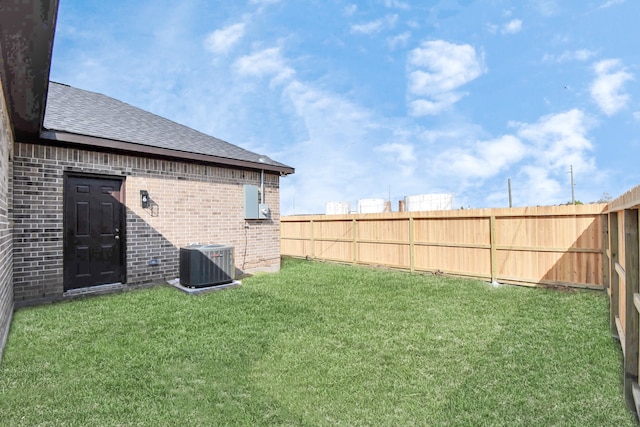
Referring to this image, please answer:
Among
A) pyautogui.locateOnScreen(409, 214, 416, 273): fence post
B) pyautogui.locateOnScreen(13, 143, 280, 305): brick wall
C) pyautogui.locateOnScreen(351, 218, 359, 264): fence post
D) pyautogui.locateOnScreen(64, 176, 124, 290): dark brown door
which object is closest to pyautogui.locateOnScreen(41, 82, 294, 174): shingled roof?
pyautogui.locateOnScreen(13, 143, 280, 305): brick wall

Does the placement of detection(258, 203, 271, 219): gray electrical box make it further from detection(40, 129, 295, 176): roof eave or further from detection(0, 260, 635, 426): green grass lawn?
detection(0, 260, 635, 426): green grass lawn

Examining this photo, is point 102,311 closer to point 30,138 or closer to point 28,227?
point 28,227

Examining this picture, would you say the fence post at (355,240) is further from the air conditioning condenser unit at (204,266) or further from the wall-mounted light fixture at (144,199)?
the wall-mounted light fixture at (144,199)

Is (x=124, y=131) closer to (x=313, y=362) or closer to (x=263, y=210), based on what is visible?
(x=263, y=210)

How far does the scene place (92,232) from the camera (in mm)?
6512

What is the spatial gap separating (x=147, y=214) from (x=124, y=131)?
204 centimetres

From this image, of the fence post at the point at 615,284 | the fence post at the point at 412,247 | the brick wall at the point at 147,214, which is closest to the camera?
the fence post at the point at 615,284

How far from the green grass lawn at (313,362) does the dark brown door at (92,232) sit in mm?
769

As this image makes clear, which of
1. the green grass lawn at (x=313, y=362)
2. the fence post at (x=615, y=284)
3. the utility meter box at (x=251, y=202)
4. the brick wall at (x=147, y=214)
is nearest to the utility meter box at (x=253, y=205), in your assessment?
the utility meter box at (x=251, y=202)

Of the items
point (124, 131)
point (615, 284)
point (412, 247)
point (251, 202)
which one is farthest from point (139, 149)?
point (615, 284)

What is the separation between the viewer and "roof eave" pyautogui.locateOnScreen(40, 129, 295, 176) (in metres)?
5.82

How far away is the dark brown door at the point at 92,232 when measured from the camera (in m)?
6.24

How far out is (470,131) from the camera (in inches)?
600

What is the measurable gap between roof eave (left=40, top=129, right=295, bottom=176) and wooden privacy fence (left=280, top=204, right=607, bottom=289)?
3954 mm
